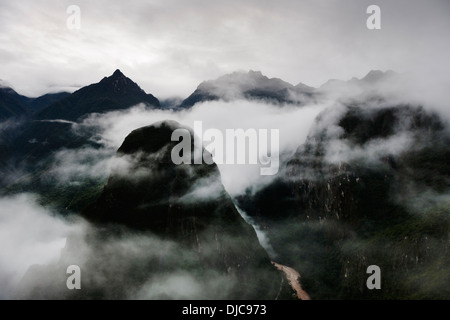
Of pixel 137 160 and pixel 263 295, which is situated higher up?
pixel 137 160

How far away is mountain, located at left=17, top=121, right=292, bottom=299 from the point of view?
11031 centimetres

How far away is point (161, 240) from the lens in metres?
120

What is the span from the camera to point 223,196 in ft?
469

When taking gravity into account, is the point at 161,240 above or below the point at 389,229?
above

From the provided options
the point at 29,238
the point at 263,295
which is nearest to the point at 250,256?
the point at 263,295

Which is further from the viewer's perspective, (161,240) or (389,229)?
(389,229)

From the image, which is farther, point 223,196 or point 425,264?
point 223,196

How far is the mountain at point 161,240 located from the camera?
110 metres

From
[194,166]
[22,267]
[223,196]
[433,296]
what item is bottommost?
[22,267]

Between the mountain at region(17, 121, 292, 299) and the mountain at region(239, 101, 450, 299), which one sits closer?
the mountain at region(17, 121, 292, 299)

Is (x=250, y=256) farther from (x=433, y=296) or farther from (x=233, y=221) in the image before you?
(x=433, y=296)

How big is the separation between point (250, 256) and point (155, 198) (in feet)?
174

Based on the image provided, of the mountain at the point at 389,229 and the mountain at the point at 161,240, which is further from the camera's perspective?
the mountain at the point at 389,229
